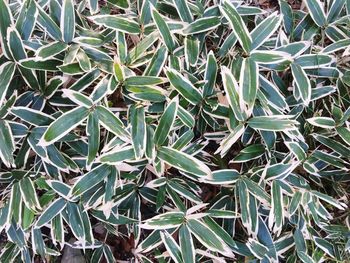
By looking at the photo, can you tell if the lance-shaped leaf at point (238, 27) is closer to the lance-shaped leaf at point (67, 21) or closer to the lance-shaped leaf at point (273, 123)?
the lance-shaped leaf at point (273, 123)

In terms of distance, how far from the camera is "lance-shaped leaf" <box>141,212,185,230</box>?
126 cm

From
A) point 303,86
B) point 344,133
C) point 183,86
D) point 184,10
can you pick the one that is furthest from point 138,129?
point 344,133

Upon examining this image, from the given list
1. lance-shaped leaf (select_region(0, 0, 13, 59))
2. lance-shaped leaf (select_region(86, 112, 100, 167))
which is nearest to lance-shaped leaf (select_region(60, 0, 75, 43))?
lance-shaped leaf (select_region(0, 0, 13, 59))

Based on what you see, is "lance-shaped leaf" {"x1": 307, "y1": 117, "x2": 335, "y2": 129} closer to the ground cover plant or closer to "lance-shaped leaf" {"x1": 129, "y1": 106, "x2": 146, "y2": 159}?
the ground cover plant

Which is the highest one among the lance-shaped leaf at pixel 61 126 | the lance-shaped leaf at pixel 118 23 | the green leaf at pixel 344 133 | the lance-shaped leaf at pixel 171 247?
the lance-shaped leaf at pixel 118 23

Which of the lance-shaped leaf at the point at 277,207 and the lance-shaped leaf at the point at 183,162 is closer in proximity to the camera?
the lance-shaped leaf at the point at 183,162

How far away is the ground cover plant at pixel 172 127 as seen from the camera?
4.06 feet

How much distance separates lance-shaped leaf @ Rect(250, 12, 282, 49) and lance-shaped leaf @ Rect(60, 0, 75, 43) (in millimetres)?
504

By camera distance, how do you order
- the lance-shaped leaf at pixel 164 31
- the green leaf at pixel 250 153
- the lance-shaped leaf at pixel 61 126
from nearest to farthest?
the lance-shaped leaf at pixel 61 126 < the lance-shaped leaf at pixel 164 31 < the green leaf at pixel 250 153

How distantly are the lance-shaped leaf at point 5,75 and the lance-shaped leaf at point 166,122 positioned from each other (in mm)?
413

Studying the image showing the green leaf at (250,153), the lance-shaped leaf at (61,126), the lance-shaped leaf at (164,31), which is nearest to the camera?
the lance-shaped leaf at (61,126)

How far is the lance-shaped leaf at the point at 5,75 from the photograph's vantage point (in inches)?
47.8

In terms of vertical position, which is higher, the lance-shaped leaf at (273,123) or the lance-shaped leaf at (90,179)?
the lance-shaped leaf at (273,123)

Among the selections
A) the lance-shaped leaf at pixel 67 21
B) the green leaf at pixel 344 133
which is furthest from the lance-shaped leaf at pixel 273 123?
the lance-shaped leaf at pixel 67 21
